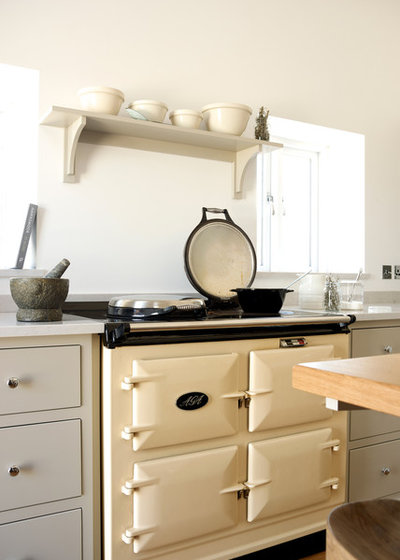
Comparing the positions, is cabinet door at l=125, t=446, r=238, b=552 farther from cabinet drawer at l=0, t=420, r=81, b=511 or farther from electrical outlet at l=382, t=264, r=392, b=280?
electrical outlet at l=382, t=264, r=392, b=280

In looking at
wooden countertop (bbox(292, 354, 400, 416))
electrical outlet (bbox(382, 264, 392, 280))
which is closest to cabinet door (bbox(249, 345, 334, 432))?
wooden countertop (bbox(292, 354, 400, 416))

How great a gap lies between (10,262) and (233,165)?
3.59 feet

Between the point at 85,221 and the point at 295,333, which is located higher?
the point at 85,221

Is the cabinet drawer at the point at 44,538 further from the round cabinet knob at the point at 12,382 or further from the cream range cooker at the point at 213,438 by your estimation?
the round cabinet knob at the point at 12,382

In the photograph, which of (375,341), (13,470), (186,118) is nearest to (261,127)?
(186,118)

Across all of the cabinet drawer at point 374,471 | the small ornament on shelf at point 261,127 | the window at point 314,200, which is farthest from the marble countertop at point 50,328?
the window at point 314,200

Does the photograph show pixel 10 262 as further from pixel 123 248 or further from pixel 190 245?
pixel 190 245

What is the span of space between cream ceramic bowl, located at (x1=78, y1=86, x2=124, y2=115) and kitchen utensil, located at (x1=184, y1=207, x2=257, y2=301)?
1.77 ft

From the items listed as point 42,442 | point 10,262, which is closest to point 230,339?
Result: point 42,442

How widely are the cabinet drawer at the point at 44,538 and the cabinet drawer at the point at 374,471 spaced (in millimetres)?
1095

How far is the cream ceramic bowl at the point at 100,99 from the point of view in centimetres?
204

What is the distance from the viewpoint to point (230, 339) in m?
1.72

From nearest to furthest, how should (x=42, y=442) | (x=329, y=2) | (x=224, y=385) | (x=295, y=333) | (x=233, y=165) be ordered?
1. (x=42, y=442)
2. (x=224, y=385)
3. (x=295, y=333)
4. (x=233, y=165)
5. (x=329, y=2)

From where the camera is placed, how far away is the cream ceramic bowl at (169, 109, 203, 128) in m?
2.25
